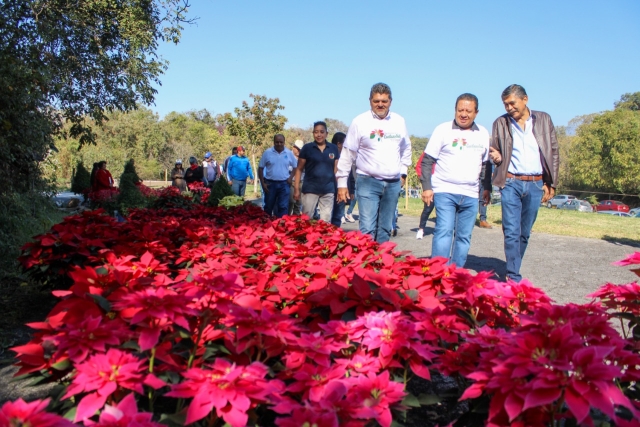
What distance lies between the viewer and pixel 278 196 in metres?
9.46

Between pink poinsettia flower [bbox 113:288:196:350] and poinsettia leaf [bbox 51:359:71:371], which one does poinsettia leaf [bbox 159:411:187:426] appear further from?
poinsettia leaf [bbox 51:359:71:371]

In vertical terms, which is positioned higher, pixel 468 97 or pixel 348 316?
pixel 468 97

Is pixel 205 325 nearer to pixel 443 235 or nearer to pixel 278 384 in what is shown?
pixel 278 384

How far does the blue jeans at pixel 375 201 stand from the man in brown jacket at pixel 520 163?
0.99m

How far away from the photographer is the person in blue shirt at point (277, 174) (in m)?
9.28

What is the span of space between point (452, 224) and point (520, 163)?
2.80 feet

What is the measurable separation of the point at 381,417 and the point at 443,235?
355 centimetres

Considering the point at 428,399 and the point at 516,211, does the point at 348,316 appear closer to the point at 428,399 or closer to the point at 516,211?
the point at 428,399

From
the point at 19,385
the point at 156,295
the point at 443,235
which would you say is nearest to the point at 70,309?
the point at 156,295

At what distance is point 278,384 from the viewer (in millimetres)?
1459

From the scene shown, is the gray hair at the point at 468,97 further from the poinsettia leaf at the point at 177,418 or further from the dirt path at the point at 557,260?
the poinsettia leaf at the point at 177,418

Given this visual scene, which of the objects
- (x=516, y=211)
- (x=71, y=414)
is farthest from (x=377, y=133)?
(x=71, y=414)

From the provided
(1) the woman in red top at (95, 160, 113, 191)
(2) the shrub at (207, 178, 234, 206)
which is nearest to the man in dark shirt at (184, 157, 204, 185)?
(1) the woman in red top at (95, 160, 113, 191)

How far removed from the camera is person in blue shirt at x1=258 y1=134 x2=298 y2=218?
9.28 metres
